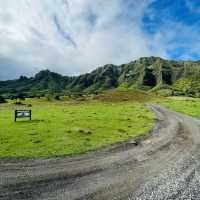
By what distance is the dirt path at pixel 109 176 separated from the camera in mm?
10438

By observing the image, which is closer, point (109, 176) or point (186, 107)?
point (109, 176)

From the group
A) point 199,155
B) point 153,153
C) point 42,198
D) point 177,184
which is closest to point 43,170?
point 42,198

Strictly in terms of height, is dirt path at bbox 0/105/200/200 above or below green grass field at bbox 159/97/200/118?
below

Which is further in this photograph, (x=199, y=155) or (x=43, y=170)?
(x=199, y=155)

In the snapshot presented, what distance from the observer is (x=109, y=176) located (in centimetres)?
1252

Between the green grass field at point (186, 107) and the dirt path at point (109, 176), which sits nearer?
the dirt path at point (109, 176)

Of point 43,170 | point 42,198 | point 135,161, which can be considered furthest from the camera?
point 135,161

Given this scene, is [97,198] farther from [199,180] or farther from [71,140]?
[71,140]

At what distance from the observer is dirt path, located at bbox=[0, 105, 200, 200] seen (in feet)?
34.2

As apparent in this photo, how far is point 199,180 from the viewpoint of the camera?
1237 centimetres

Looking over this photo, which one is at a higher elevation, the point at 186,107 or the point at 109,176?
the point at 186,107

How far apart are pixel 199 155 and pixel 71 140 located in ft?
35.8

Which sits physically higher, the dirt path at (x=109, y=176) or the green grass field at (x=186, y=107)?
the green grass field at (x=186, y=107)

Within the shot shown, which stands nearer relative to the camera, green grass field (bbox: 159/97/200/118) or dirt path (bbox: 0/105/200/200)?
dirt path (bbox: 0/105/200/200)
